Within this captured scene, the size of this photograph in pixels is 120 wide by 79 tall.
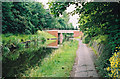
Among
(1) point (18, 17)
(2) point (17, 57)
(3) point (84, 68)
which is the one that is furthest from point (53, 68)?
(1) point (18, 17)

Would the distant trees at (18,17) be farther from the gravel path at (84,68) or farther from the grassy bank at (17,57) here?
the gravel path at (84,68)

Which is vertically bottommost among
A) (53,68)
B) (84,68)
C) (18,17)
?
(53,68)

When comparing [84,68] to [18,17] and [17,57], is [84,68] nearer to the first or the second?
[17,57]

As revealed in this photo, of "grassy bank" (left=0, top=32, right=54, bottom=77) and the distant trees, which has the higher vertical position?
the distant trees

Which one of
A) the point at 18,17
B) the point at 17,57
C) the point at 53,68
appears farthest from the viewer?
the point at 18,17

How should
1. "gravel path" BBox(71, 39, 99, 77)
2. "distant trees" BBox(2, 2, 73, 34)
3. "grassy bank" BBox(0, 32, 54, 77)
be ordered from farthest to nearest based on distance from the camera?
"distant trees" BBox(2, 2, 73, 34) → "grassy bank" BBox(0, 32, 54, 77) → "gravel path" BBox(71, 39, 99, 77)

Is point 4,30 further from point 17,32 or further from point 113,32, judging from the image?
→ point 113,32

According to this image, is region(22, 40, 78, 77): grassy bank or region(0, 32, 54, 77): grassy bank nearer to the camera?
region(22, 40, 78, 77): grassy bank

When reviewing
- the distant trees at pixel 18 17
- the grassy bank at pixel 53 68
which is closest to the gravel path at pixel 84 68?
the grassy bank at pixel 53 68

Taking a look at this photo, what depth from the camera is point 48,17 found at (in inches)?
1294

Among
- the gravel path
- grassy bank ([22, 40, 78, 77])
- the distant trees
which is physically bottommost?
grassy bank ([22, 40, 78, 77])

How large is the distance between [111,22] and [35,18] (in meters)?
26.7

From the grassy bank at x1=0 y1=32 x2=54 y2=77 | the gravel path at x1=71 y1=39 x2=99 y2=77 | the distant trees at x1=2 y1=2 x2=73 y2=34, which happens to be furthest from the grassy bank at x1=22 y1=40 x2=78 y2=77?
the distant trees at x1=2 y1=2 x2=73 y2=34

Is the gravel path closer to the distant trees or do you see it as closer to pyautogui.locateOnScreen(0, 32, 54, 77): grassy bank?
pyautogui.locateOnScreen(0, 32, 54, 77): grassy bank
